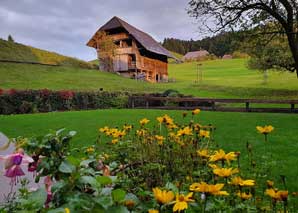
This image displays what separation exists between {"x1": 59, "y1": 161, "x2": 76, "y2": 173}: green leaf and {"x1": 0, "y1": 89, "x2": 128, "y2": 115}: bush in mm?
16144

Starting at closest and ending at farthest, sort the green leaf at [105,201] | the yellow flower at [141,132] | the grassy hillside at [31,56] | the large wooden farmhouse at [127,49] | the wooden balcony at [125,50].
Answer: the green leaf at [105,201], the yellow flower at [141,132], the grassy hillside at [31,56], the large wooden farmhouse at [127,49], the wooden balcony at [125,50]

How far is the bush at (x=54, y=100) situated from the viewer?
16.3 meters

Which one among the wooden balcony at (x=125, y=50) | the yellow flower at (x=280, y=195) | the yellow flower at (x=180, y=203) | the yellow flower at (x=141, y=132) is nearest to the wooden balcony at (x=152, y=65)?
the wooden balcony at (x=125, y=50)

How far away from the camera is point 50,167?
4.16 ft

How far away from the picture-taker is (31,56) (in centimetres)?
3631

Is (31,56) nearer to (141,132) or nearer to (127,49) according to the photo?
(127,49)

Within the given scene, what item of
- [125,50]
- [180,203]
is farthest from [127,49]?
[180,203]

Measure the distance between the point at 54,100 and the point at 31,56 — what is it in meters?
20.4

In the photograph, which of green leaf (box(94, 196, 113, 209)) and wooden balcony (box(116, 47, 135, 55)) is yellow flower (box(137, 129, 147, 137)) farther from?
wooden balcony (box(116, 47, 135, 55))

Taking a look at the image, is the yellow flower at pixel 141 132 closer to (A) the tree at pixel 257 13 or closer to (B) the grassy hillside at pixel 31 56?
(A) the tree at pixel 257 13

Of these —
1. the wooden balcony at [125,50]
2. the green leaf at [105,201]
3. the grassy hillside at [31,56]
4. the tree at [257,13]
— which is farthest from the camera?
the wooden balcony at [125,50]

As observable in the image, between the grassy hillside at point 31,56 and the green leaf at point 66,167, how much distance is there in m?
34.2

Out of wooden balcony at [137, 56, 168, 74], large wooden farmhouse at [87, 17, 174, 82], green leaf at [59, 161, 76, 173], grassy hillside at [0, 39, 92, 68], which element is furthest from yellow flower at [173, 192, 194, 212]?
wooden balcony at [137, 56, 168, 74]

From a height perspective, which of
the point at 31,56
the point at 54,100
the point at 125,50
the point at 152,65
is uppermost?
the point at 125,50
